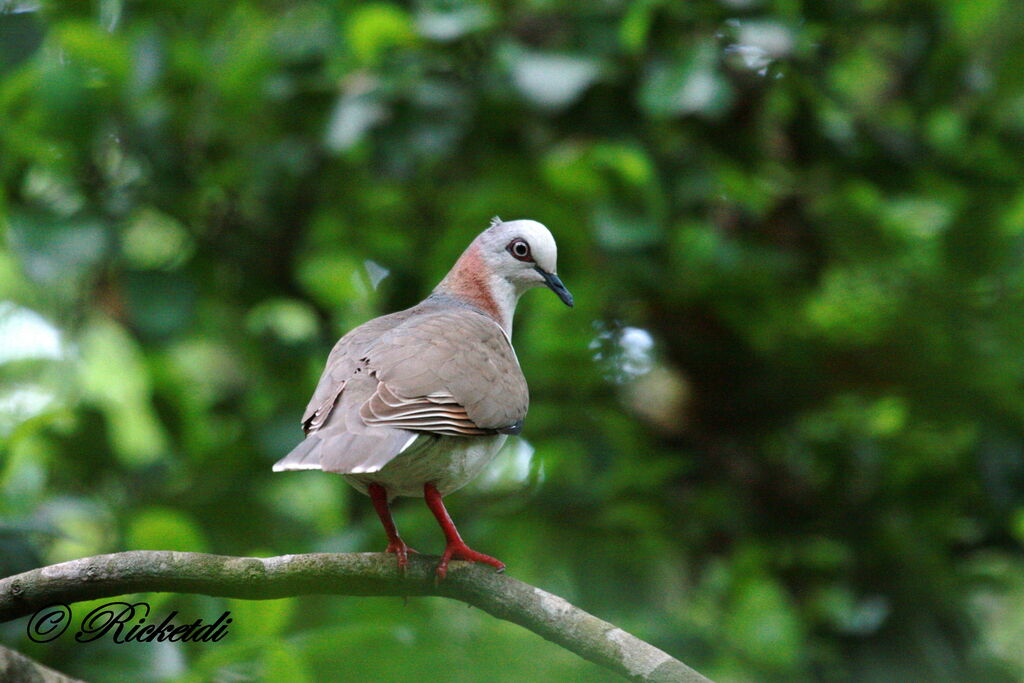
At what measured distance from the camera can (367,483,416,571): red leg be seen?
2264 millimetres

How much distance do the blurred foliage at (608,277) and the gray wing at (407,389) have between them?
169 centimetres

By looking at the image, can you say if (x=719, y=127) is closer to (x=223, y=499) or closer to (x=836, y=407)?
(x=836, y=407)

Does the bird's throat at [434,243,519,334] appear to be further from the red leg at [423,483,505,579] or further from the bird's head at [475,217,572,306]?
the red leg at [423,483,505,579]

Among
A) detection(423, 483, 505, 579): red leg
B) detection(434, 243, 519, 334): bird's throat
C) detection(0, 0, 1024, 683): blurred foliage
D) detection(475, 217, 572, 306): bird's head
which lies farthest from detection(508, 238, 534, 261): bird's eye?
detection(0, 0, 1024, 683): blurred foliage

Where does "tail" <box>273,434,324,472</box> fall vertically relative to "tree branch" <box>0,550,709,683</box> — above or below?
above

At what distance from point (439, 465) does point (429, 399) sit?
0.61 ft

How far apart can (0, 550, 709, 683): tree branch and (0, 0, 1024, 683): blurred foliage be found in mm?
2082

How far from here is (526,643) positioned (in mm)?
3199

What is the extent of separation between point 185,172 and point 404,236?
117 centimetres

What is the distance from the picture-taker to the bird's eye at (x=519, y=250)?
2.63 metres

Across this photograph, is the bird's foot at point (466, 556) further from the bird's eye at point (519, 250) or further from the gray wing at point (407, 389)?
the bird's eye at point (519, 250)

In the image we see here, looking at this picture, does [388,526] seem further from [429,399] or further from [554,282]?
[554,282]

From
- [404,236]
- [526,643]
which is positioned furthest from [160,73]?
[526,643]

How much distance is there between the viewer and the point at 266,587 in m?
1.93
